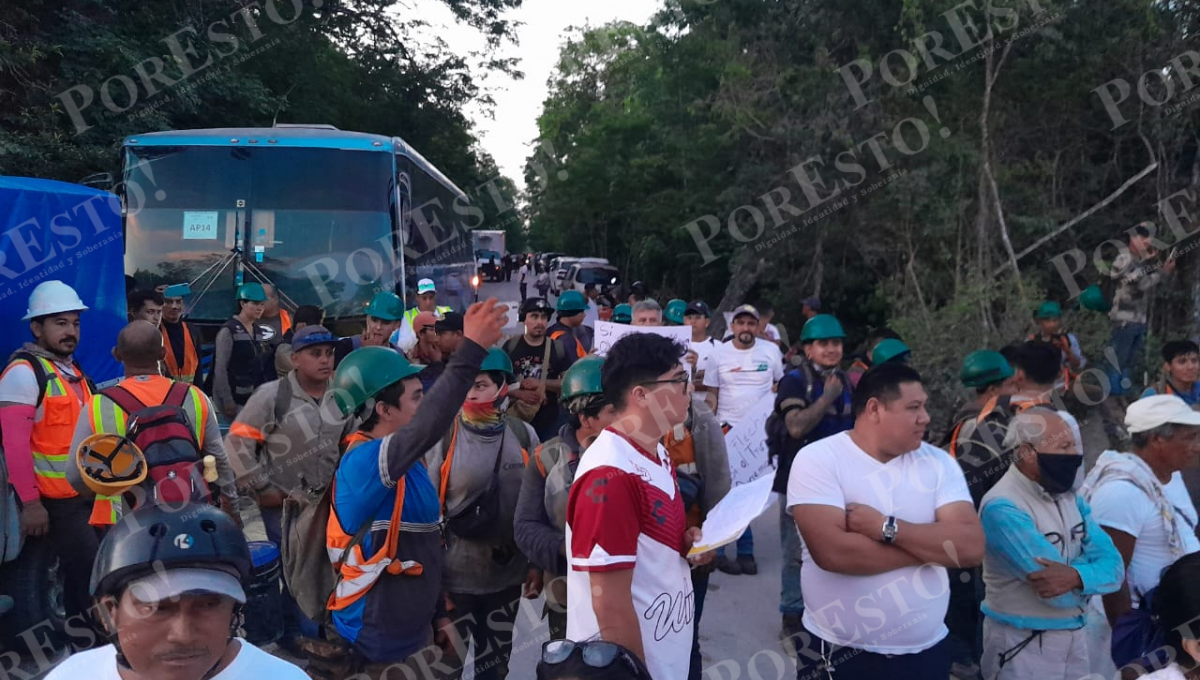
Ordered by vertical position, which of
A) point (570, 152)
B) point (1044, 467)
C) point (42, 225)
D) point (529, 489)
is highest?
point (570, 152)

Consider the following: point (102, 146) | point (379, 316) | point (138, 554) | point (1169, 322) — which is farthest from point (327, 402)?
point (1169, 322)

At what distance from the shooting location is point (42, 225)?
19.1 ft

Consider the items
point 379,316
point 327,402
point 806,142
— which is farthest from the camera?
point 806,142

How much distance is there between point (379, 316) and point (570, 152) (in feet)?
120

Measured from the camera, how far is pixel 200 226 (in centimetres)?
920

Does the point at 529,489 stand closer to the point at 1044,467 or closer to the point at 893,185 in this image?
the point at 1044,467

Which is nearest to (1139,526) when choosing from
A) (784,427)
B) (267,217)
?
(784,427)

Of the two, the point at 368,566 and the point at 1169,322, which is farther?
the point at 1169,322

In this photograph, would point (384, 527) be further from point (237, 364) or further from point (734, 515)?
point (237, 364)

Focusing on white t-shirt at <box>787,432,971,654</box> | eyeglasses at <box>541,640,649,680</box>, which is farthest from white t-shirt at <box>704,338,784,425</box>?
eyeglasses at <box>541,640,649,680</box>

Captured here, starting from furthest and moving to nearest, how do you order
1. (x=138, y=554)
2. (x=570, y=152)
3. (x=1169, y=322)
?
(x=570, y=152) < (x=1169, y=322) < (x=138, y=554)

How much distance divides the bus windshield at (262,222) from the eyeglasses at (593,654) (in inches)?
301

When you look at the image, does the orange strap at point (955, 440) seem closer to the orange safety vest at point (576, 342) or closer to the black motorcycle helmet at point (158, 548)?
the orange safety vest at point (576, 342)

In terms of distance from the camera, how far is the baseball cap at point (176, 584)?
69.8 inches
